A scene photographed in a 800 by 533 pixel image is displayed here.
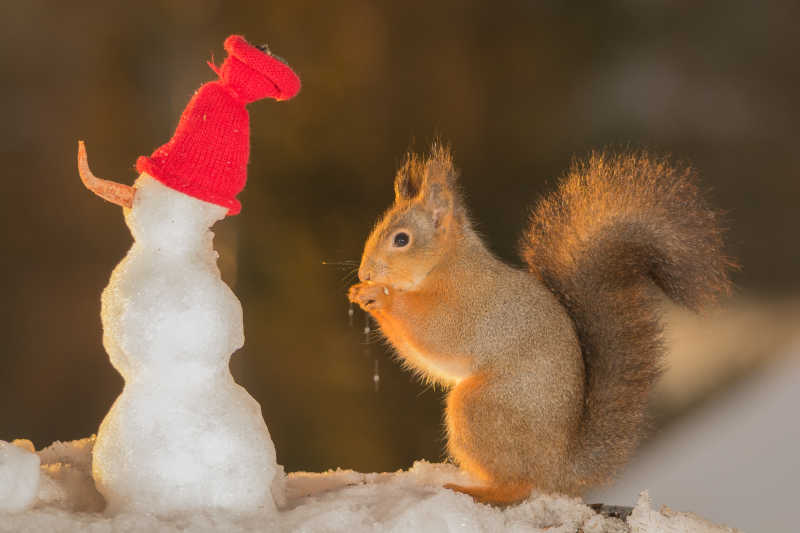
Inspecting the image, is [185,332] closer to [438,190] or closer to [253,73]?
[253,73]

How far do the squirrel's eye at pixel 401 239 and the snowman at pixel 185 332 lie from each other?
1.15 ft

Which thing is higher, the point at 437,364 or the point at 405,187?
the point at 405,187

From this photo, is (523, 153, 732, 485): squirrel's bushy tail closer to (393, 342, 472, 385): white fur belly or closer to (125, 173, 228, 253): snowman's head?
(393, 342, 472, 385): white fur belly

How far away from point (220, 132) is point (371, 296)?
0.41 meters

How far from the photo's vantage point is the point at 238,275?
1.92 meters

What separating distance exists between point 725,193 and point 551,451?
1029 mm

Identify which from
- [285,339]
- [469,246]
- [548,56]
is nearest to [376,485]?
[469,246]

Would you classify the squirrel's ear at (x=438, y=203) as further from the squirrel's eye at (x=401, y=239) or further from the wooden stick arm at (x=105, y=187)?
the wooden stick arm at (x=105, y=187)

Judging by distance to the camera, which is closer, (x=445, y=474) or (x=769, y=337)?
(x=445, y=474)

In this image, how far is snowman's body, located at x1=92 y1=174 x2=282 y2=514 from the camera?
3.34 ft

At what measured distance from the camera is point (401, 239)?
1387 millimetres

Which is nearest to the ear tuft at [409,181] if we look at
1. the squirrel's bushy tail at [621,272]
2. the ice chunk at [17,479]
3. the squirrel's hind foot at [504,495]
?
the squirrel's bushy tail at [621,272]

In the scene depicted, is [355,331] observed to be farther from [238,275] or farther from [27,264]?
[27,264]

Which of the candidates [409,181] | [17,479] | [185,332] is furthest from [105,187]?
[409,181]
